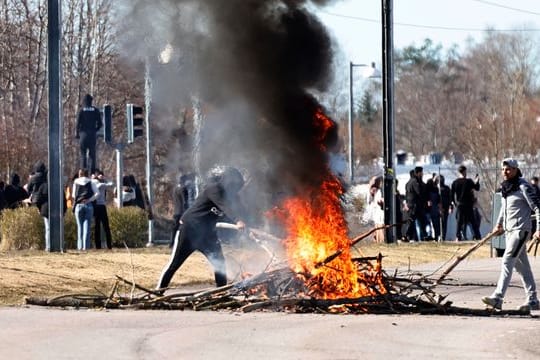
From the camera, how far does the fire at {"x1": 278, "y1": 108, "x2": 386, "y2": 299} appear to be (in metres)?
→ 14.1

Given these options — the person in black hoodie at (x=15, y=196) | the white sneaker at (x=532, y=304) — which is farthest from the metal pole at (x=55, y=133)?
the white sneaker at (x=532, y=304)

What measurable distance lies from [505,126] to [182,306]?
36981mm

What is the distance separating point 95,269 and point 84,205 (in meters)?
5.05

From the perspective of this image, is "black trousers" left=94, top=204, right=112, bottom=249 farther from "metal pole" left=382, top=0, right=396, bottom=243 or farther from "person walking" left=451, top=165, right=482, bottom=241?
"person walking" left=451, top=165, right=482, bottom=241

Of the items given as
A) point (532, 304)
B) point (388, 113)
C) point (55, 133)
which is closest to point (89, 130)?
point (388, 113)

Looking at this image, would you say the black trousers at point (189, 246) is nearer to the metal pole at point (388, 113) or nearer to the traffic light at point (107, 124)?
the traffic light at point (107, 124)

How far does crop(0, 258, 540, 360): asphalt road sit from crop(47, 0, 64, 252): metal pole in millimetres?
7110

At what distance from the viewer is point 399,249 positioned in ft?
83.4

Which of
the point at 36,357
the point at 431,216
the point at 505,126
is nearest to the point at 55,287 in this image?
the point at 36,357

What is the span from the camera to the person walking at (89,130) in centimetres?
2814

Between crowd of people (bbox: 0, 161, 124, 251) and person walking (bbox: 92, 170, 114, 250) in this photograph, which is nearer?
crowd of people (bbox: 0, 161, 124, 251)

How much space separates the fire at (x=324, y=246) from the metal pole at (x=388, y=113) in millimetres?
12643

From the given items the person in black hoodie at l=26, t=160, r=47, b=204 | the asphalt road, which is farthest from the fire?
the person in black hoodie at l=26, t=160, r=47, b=204

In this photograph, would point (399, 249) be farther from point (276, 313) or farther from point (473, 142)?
point (473, 142)
